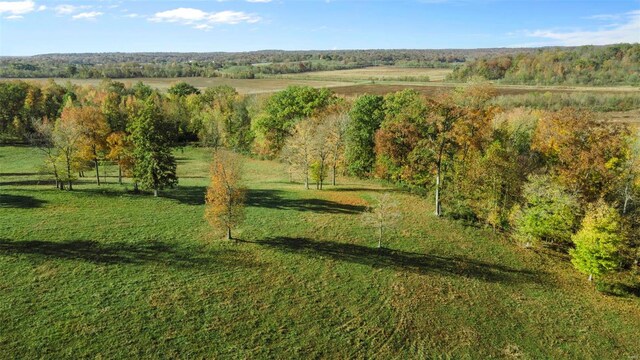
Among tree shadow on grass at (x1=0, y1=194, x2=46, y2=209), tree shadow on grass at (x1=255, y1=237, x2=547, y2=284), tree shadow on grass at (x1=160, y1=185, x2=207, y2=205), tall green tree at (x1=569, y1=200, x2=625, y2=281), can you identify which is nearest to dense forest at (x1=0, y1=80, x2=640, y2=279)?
tall green tree at (x1=569, y1=200, x2=625, y2=281)

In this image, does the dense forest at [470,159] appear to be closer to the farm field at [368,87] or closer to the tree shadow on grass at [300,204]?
the tree shadow on grass at [300,204]

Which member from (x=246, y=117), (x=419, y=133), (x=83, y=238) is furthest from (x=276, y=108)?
(x=83, y=238)

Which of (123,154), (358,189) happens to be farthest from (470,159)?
(123,154)

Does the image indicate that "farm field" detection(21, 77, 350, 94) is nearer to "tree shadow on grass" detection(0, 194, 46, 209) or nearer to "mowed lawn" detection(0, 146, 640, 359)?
"tree shadow on grass" detection(0, 194, 46, 209)

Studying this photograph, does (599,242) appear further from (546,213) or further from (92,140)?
(92,140)

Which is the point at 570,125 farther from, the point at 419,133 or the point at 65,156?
the point at 65,156

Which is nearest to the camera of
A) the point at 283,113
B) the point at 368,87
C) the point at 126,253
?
the point at 126,253
